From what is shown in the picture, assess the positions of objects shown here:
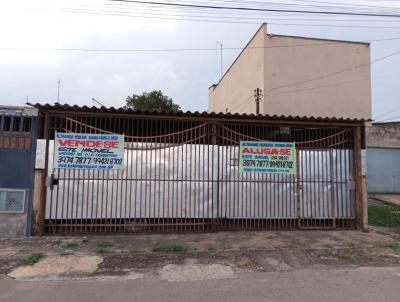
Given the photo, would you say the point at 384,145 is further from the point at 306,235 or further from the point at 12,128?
the point at 12,128

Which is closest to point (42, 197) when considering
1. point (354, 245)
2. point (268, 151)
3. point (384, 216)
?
point (268, 151)

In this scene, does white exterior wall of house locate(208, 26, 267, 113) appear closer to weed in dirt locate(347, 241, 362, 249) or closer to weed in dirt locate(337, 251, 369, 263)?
weed in dirt locate(347, 241, 362, 249)

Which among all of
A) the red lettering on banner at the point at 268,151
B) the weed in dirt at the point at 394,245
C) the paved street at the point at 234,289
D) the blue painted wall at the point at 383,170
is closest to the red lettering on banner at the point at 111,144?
the red lettering on banner at the point at 268,151

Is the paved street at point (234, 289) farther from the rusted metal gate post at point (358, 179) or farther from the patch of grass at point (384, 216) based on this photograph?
the patch of grass at point (384, 216)

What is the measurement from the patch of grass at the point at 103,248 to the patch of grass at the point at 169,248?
0.88 metres

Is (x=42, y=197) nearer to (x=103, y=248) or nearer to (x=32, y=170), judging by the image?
(x=32, y=170)

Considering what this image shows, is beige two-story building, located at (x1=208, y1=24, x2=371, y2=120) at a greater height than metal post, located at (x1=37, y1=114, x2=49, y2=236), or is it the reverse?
beige two-story building, located at (x1=208, y1=24, x2=371, y2=120)

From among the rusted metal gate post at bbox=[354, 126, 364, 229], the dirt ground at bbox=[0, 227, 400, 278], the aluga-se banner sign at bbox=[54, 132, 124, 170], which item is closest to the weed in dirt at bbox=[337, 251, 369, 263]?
the dirt ground at bbox=[0, 227, 400, 278]

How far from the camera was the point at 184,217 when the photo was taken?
9.82m

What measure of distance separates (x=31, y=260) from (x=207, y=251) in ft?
10.5

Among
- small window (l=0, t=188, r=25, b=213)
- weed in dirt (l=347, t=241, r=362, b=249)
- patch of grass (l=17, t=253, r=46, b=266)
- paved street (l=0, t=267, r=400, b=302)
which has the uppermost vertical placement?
small window (l=0, t=188, r=25, b=213)

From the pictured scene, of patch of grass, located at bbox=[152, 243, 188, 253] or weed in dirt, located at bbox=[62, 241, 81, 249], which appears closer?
patch of grass, located at bbox=[152, 243, 188, 253]

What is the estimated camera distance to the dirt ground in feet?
23.4

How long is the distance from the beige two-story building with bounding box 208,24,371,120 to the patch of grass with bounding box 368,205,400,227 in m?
10.8
